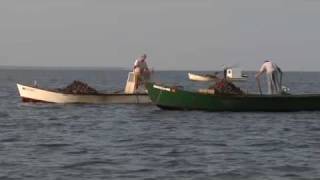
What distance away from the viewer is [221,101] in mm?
30219

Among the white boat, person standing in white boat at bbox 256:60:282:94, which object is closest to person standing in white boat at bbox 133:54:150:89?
the white boat

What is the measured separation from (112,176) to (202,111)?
50.8ft

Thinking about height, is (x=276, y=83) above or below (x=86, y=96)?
above

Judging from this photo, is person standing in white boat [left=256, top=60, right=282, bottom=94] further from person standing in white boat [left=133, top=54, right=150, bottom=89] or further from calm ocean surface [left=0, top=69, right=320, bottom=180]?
person standing in white boat [left=133, top=54, right=150, bottom=89]

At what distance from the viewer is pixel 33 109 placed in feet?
116

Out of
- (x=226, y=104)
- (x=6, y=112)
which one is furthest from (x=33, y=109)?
(x=226, y=104)

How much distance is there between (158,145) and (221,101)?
938 centimetres

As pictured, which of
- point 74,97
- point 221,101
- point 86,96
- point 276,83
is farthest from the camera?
point 86,96

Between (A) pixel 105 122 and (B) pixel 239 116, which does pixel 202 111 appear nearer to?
(B) pixel 239 116

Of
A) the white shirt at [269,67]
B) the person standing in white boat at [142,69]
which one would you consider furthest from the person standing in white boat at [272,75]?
the person standing in white boat at [142,69]

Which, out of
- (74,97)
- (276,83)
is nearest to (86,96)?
(74,97)

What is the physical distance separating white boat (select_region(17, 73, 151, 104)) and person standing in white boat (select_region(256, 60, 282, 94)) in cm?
604

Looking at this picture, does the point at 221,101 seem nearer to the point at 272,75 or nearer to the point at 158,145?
the point at 272,75

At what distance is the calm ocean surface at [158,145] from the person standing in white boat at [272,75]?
3.54 ft
